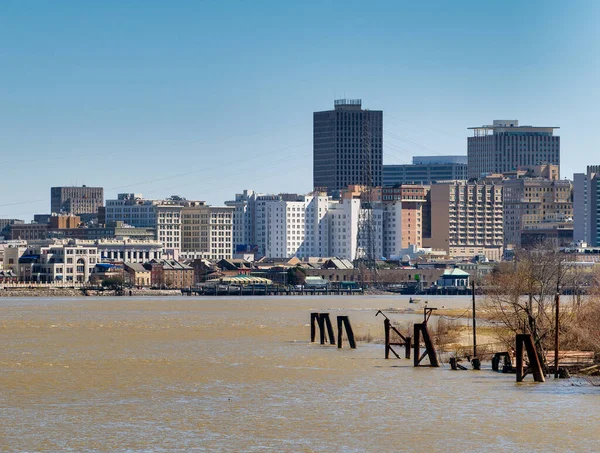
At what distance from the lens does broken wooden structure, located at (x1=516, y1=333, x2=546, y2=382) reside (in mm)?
61994

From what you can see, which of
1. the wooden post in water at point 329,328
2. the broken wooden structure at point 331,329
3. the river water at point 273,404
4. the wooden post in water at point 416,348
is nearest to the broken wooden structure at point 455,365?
the river water at point 273,404

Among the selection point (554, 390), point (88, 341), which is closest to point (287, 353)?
point (88, 341)

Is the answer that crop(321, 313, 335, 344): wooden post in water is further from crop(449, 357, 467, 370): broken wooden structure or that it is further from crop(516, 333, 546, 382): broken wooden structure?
crop(516, 333, 546, 382): broken wooden structure

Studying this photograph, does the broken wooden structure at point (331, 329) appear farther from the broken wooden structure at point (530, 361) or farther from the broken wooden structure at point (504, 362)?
the broken wooden structure at point (530, 361)

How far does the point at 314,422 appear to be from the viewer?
179 feet

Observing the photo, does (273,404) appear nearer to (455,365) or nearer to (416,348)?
(455,365)

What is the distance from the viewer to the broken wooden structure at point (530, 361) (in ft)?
203

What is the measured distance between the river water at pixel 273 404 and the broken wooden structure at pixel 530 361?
46cm

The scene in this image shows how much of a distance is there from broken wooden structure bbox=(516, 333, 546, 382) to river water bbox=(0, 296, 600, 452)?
18.0 inches

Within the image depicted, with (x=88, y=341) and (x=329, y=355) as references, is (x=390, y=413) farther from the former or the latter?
(x=88, y=341)

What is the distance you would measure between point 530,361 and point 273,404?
1121cm

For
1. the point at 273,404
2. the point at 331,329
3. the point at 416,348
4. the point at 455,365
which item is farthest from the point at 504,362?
the point at 331,329

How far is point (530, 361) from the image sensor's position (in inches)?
2494

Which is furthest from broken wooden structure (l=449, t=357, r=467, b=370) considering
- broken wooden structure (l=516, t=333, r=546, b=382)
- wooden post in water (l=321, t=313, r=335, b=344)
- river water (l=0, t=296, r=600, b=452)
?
wooden post in water (l=321, t=313, r=335, b=344)
